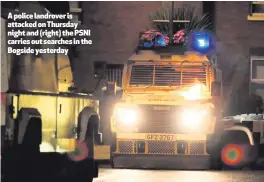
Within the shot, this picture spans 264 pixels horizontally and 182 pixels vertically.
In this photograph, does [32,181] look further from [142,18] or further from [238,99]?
[142,18]

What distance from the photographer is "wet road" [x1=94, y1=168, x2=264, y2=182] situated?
15.9m

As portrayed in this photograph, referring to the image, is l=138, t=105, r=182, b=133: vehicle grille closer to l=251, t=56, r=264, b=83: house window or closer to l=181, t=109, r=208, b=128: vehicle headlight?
l=181, t=109, r=208, b=128: vehicle headlight

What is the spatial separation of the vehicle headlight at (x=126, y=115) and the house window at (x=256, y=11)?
13.0 metres

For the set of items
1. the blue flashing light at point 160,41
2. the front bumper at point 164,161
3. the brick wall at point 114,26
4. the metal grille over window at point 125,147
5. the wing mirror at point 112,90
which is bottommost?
the front bumper at point 164,161

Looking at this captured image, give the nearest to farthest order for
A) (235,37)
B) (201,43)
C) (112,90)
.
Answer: (112,90), (201,43), (235,37)

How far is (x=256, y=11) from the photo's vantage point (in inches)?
1195

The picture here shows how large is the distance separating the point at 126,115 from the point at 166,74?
5.45 feet

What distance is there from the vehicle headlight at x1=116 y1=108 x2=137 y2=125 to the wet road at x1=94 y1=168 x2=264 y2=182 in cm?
116

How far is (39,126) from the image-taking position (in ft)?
38.8

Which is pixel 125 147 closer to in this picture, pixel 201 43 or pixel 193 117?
pixel 193 117

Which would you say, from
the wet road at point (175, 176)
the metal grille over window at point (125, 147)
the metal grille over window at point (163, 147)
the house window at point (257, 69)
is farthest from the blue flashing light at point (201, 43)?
the house window at point (257, 69)

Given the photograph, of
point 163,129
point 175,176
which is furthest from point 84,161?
point 163,129

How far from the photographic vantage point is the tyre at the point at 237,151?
19344 millimetres

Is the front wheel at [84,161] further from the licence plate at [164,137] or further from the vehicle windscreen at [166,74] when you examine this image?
the vehicle windscreen at [166,74]
